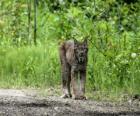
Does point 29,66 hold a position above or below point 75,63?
below

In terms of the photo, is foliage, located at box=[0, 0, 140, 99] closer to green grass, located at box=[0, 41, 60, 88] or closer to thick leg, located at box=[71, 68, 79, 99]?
green grass, located at box=[0, 41, 60, 88]

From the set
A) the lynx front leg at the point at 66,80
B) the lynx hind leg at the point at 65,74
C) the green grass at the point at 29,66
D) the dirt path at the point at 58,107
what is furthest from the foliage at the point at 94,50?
the dirt path at the point at 58,107

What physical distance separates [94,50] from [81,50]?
193 cm

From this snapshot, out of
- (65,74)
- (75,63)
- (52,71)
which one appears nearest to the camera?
(75,63)

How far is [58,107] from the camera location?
8.72 meters

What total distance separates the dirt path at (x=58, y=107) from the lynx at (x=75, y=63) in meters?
0.28

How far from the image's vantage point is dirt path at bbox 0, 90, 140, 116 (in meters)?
8.23

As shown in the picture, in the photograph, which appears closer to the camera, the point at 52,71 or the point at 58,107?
the point at 58,107

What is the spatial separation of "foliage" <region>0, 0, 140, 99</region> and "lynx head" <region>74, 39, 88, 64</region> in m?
0.11

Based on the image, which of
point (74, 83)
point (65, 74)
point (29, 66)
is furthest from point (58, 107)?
point (29, 66)

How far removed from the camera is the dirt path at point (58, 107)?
823 centimetres

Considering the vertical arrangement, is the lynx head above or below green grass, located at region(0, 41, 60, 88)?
above

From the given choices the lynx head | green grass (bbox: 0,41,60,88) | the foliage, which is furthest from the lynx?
green grass (bbox: 0,41,60,88)

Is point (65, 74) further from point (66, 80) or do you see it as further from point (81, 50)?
point (81, 50)
